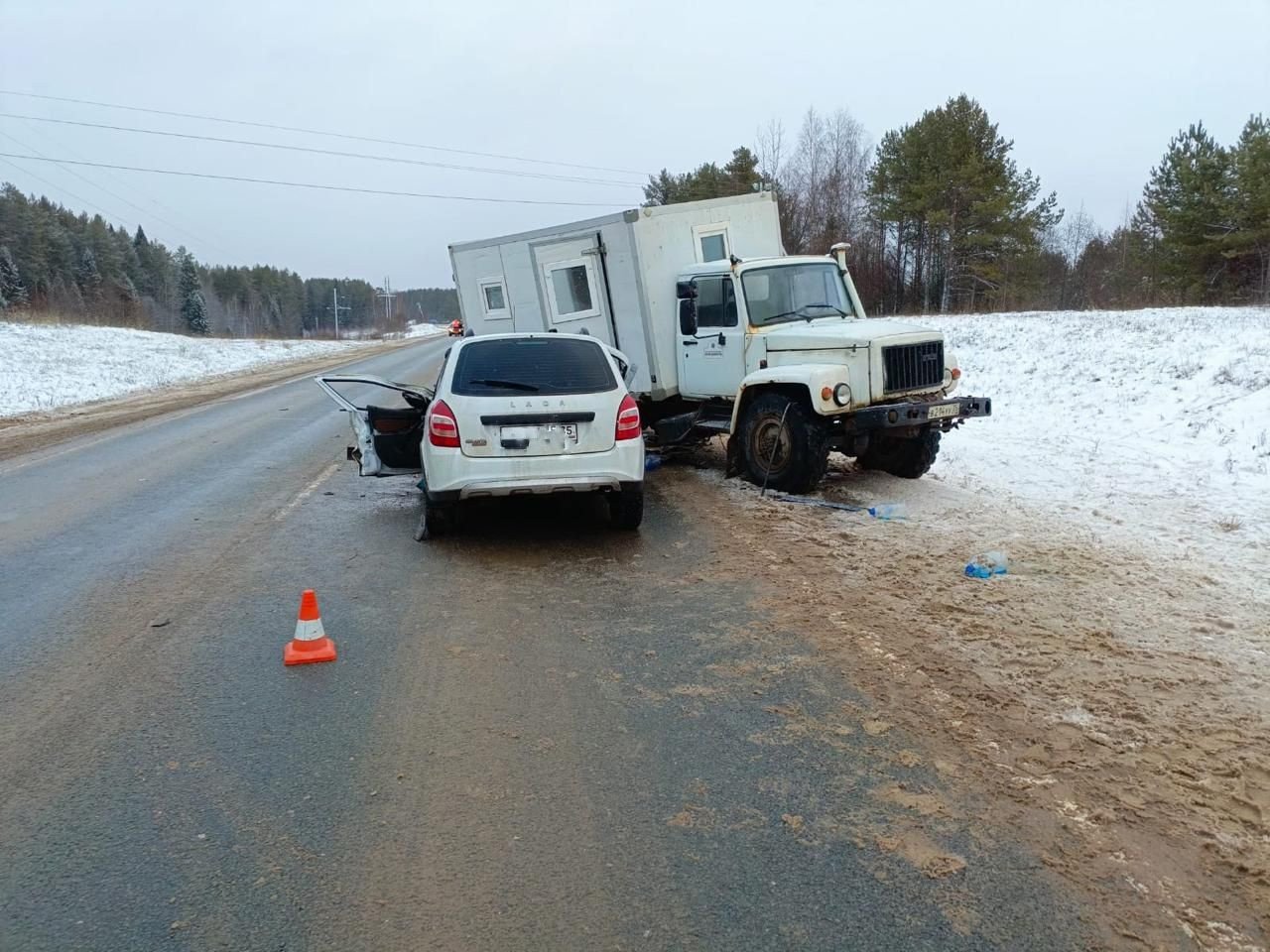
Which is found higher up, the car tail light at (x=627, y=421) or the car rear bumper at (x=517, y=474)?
the car tail light at (x=627, y=421)

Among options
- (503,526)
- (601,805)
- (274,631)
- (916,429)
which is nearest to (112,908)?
(601,805)

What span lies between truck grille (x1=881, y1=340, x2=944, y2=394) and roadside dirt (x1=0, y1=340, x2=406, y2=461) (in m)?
11.6

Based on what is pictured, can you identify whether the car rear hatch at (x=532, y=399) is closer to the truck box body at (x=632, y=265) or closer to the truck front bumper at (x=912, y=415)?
the truck front bumper at (x=912, y=415)

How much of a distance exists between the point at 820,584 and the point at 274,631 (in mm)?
3582

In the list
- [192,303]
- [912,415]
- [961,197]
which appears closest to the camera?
[912,415]

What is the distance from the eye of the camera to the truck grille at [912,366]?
853cm

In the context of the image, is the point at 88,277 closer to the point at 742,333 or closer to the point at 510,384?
the point at 742,333

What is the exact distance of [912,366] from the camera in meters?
8.73

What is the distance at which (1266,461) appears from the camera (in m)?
8.93

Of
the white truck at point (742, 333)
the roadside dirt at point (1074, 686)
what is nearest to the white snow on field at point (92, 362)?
the white truck at point (742, 333)

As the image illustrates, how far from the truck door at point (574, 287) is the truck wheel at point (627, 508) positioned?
4.37m

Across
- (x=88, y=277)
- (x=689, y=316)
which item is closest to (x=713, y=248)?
(x=689, y=316)

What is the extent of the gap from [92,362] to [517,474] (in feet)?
93.3

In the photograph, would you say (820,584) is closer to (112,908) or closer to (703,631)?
(703,631)
